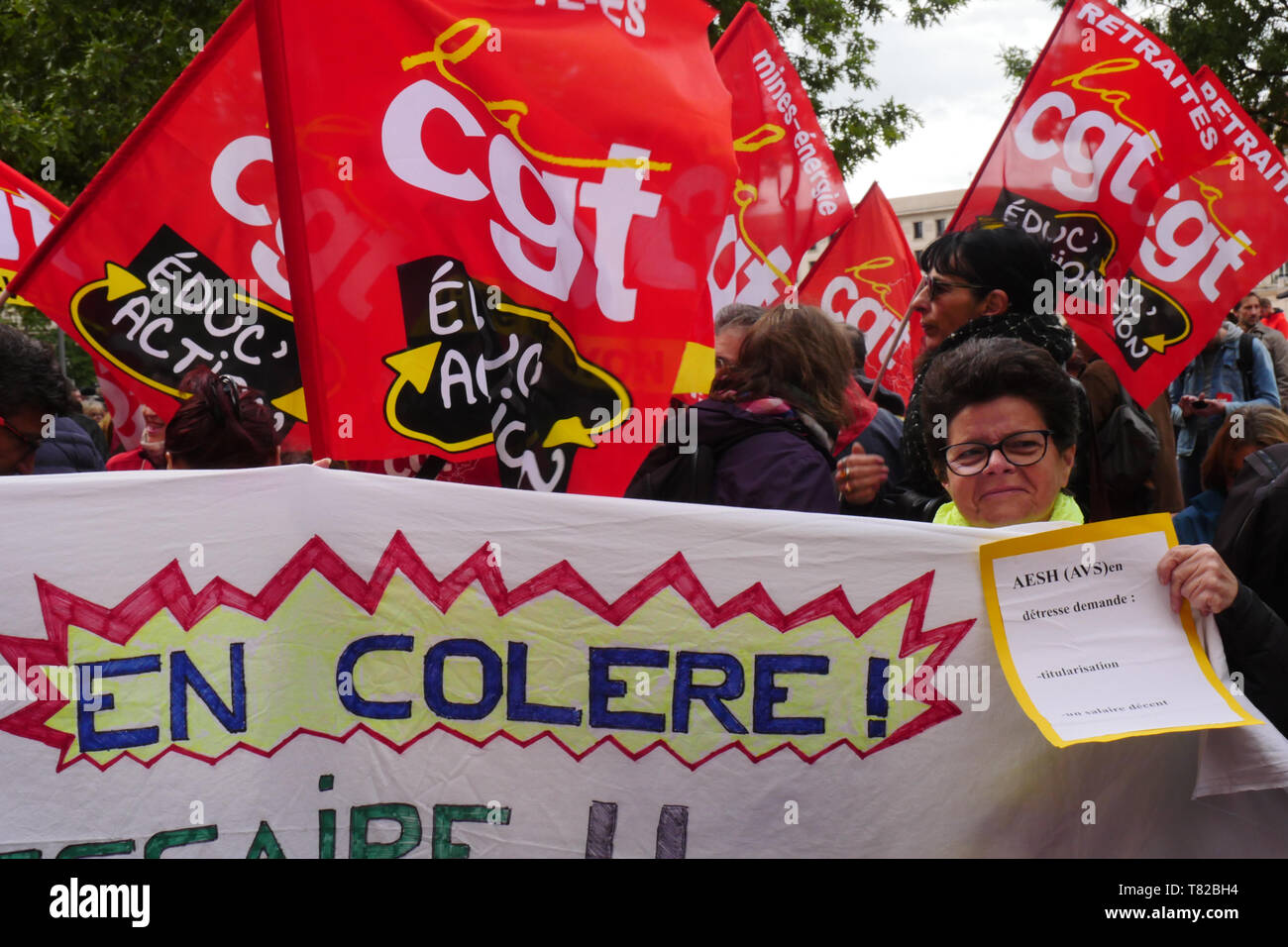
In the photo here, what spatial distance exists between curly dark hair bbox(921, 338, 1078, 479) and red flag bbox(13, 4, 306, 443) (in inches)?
76.3

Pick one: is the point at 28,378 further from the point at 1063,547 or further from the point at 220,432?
the point at 1063,547

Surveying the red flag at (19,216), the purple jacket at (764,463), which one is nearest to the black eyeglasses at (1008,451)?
the purple jacket at (764,463)

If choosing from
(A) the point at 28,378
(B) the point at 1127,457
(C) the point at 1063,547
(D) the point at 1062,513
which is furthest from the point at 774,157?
(C) the point at 1063,547

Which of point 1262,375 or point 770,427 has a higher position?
point 1262,375

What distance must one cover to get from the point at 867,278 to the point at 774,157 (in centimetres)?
118

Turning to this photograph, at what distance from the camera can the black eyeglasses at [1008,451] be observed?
7.96 feet

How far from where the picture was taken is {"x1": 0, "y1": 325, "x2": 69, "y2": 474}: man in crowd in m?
3.40

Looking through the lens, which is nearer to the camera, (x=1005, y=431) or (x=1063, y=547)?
(x=1063, y=547)

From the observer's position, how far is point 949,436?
8.26 feet

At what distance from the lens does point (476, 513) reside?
2.18 meters

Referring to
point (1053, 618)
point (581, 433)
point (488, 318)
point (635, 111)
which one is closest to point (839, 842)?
point (1053, 618)
